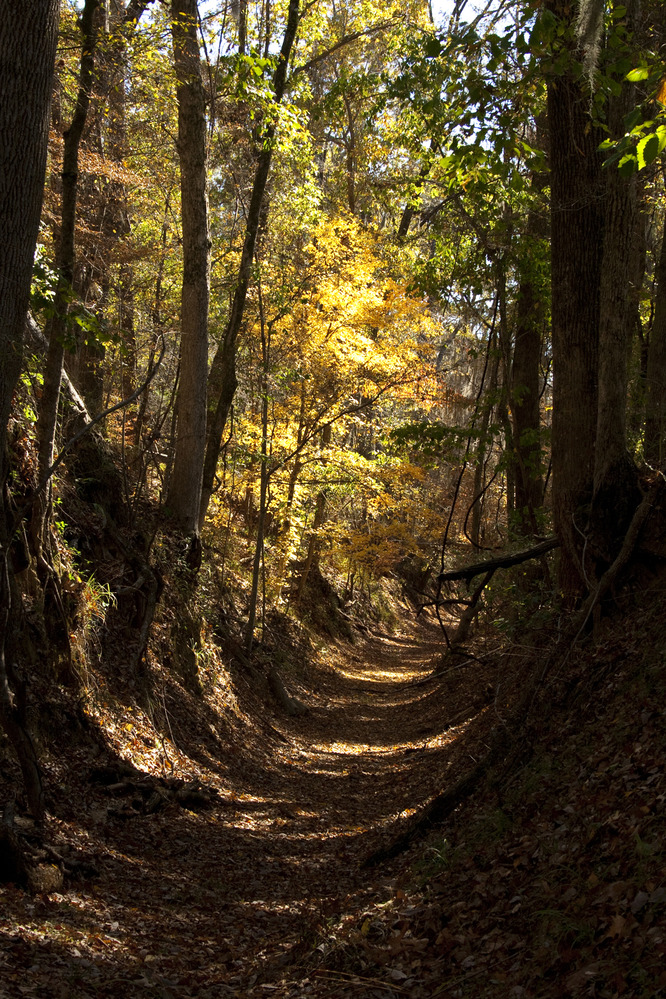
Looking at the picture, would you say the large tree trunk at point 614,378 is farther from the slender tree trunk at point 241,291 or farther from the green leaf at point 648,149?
the slender tree trunk at point 241,291

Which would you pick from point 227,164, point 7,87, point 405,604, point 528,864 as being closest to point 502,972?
point 528,864

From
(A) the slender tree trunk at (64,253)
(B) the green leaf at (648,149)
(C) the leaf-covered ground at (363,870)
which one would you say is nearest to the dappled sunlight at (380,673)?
(C) the leaf-covered ground at (363,870)

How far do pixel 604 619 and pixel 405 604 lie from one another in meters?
25.4

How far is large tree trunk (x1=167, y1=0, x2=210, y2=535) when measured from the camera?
33.3ft

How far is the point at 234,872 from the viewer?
6.05m

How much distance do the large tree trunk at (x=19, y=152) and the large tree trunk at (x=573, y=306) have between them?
4635 mm

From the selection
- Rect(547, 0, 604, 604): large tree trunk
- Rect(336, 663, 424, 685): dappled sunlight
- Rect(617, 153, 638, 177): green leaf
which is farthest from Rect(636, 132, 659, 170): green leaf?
Rect(336, 663, 424, 685): dappled sunlight

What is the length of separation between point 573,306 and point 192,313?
5952mm

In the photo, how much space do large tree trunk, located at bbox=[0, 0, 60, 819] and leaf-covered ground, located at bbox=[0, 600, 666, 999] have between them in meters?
1.88

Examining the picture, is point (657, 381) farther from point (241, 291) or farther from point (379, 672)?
point (379, 672)

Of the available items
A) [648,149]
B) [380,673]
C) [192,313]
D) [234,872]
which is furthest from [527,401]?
[380,673]

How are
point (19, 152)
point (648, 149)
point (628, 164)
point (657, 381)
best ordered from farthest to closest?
point (657, 381)
point (19, 152)
point (628, 164)
point (648, 149)

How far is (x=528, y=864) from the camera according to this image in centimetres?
411

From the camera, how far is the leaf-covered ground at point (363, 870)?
3.37m
